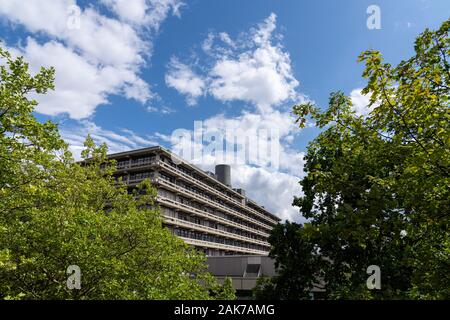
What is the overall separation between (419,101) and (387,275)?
9925 millimetres

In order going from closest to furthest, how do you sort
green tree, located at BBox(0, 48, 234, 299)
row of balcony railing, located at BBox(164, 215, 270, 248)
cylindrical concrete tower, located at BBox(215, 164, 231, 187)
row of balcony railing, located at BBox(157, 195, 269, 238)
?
green tree, located at BBox(0, 48, 234, 299)
row of balcony railing, located at BBox(157, 195, 269, 238)
row of balcony railing, located at BBox(164, 215, 270, 248)
cylindrical concrete tower, located at BBox(215, 164, 231, 187)

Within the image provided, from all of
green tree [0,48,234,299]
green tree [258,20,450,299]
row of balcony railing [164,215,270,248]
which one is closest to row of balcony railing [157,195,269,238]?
row of balcony railing [164,215,270,248]

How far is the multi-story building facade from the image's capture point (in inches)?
2128

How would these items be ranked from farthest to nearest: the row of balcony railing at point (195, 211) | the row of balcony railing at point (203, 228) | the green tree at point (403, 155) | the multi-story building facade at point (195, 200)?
1. the row of balcony railing at point (203, 228)
2. the multi-story building facade at point (195, 200)
3. the row of balcony railing at point (195, 211)
4. the green tree at point (403, 155)

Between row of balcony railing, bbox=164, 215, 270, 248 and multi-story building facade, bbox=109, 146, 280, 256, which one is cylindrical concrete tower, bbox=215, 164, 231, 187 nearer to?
multi-story building facade, bbox=109, 146, 280, 256

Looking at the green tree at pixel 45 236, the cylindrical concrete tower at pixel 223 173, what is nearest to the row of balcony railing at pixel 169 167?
the cylindrical concrete tower at pixel 223 173

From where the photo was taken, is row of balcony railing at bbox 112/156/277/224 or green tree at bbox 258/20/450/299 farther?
row of balcony railing at bbox 112/156/277/224

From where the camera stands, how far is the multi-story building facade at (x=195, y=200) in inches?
2128

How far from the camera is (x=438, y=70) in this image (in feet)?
20.5

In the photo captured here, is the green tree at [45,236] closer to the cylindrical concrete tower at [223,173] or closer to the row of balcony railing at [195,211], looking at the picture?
the row of balcony railing at [195,211]

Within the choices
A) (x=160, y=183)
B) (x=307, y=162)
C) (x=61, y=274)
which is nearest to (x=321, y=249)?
(x=307, y=162)

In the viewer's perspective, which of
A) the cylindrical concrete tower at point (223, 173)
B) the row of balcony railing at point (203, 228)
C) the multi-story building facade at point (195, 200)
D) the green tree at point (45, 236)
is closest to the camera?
the green tree at point (45, 236)

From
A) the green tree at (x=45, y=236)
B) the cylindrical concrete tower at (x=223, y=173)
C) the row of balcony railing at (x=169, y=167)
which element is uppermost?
the cylindrical concrete tower at (x=223, y=173)

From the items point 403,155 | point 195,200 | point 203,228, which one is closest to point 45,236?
point 403,155
